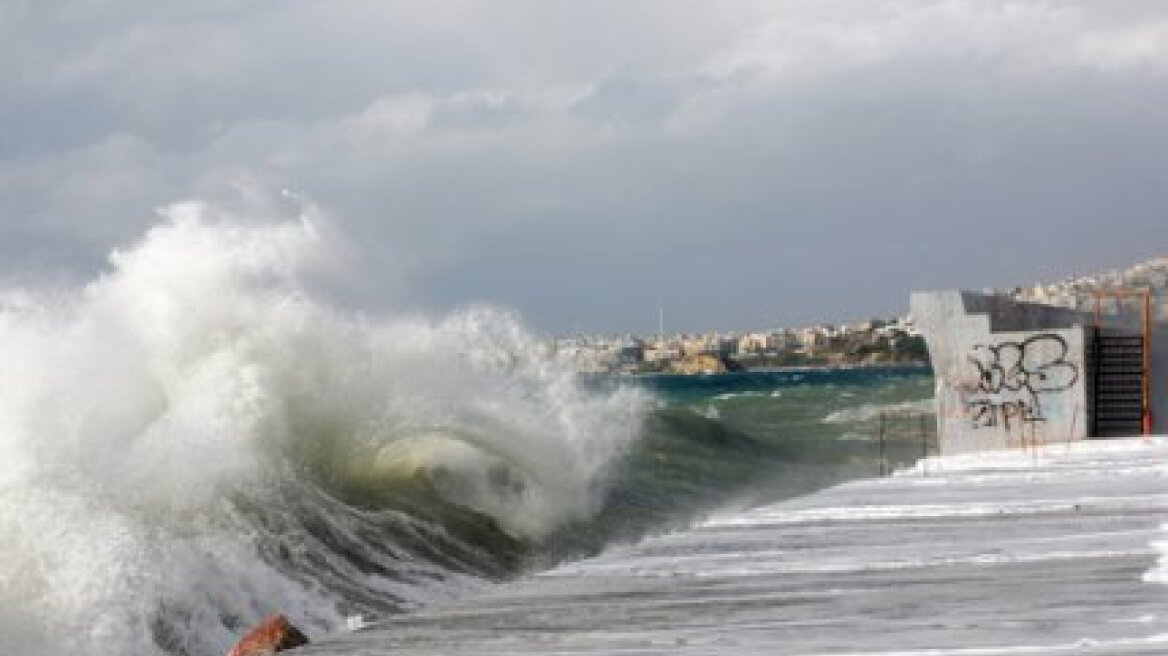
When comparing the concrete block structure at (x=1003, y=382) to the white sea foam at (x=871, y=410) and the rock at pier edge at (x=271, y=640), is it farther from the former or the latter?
the white sea foam at (x=871, y=410)

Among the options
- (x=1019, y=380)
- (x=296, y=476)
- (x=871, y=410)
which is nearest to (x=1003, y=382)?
(x=1019, y=380)

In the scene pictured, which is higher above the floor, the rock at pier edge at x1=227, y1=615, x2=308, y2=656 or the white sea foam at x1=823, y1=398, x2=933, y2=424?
the rock at pier edge at x1=227, y1=615, x2=308, y2=656

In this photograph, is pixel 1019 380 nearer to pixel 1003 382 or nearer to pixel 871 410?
pixel 1003 382

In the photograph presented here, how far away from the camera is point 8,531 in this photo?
13.0 metres

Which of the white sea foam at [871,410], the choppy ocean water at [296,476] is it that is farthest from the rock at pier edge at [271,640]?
the white sea foam at [871,410]

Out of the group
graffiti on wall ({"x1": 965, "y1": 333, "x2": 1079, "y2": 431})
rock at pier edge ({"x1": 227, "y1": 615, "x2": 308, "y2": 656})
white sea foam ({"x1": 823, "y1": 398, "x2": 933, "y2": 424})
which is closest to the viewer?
rock at pier edge ({"x1": 227, "y1": 615, "x2": 308, "y2": 656})

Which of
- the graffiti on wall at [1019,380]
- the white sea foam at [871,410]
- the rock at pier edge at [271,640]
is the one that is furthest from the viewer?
the white sea foam at [871,410]

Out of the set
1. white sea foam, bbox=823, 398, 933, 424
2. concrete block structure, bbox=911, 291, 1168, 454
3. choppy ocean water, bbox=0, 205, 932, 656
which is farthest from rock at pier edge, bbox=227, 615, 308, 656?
white sea foam, bbox=823, 398, 933, 424

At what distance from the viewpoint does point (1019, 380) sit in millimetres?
17625

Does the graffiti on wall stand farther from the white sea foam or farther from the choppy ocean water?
the white sea foam

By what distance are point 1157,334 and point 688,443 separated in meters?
17.5

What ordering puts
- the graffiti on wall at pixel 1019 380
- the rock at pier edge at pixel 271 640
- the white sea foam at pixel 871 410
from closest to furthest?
the rock at pier edge at pixel 271 640, the graffiti on wall at pixel 1019 380, the white sea foam at pixel 871 410

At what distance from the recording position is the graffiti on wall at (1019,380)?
693 inches

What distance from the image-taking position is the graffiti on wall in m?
17.6
